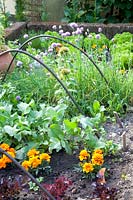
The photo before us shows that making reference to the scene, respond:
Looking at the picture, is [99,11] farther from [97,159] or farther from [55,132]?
[97,159]

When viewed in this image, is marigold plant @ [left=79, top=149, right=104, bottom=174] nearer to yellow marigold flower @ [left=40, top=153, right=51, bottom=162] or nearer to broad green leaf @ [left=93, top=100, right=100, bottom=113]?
yellow marigold flower @ [left=40, top=153, right=51, bottom=162]

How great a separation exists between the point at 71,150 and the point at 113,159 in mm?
303

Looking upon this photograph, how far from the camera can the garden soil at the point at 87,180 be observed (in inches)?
111

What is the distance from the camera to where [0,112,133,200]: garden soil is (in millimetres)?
2826

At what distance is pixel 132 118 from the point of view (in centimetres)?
391

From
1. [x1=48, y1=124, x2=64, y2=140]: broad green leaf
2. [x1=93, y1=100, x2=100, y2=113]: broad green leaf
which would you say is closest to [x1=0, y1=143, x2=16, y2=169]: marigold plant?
[x1=48, y1=124, x2=64, y2=140]: broad green leaf

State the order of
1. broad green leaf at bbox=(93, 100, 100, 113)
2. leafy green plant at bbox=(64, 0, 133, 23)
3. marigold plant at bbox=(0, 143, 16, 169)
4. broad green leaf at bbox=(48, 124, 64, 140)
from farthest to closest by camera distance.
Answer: leafy green plant at bbox=(64, 0, 133, 23), broad green leaf at bbox=(93, 100, 100, 113), broad green leaf at bbox=(48, 124, 64, 140), marigold plant at bbox=(0, 143, 16, 169)

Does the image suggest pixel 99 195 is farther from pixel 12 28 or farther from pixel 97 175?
pixel 12 28

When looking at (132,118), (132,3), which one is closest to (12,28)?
(132,3)

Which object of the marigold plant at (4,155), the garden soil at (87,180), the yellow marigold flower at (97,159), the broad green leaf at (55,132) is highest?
the broad green leaf at (55,132)

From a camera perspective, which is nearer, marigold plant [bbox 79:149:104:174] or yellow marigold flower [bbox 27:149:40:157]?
marigold plant [bbox 79:149:104:174]

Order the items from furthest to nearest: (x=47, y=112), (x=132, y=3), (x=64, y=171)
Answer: (x=132, y=3)
(x=47, y=112)
(x=64, y=171)

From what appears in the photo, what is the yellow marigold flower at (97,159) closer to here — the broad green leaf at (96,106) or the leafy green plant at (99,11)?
the broad green leaf at (96,106)

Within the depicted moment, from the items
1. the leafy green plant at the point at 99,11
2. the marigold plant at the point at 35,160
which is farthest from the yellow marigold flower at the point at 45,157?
the leafy green plant at the point at 99,11
